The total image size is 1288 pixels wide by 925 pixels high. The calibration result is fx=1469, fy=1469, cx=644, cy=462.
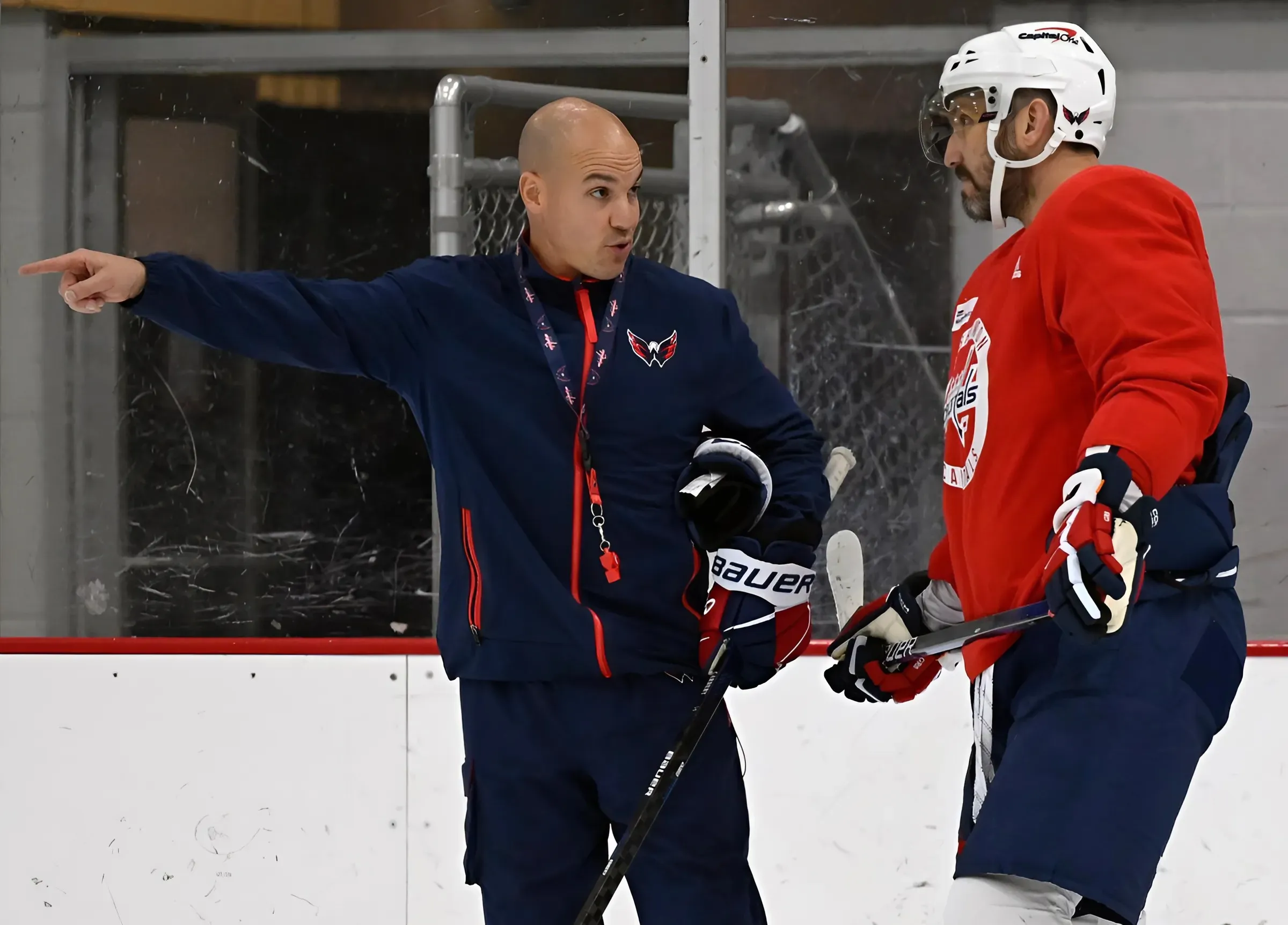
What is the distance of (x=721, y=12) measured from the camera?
2.67m

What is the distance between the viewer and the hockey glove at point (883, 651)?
6.23 ft

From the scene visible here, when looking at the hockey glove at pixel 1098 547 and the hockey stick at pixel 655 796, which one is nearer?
the hockey glove at pixel 1098 547

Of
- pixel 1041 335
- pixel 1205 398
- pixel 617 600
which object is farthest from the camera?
pixel 617 600

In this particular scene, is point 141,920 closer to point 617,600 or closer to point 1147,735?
point 617,600

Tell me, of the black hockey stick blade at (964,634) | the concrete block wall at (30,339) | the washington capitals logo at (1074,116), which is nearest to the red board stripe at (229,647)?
the concrete block wall at (30,339)

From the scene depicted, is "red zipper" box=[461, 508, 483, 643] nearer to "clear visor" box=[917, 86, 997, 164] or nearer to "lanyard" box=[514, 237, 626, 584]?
"lanyard" box=[514, 237, 626, 584]

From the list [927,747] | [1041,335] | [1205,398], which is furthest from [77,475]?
[1205,398]

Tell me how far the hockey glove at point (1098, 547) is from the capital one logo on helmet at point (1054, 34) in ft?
1.85

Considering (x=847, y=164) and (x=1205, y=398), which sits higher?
Answer: (x=847, y=164)

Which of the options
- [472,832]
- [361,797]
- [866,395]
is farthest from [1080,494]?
[361,797]

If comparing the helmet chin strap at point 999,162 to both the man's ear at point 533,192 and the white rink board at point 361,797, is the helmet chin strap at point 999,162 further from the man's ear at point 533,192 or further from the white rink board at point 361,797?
the white rink board at point 361,797

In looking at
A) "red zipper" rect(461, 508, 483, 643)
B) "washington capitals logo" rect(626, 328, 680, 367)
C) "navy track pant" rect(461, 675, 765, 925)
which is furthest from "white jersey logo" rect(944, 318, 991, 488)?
"red zipper" rect(461, 508, 483, 643)

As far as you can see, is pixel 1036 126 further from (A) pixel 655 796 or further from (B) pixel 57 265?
(B) pixel 57 265

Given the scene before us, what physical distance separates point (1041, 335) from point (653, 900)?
84cm
